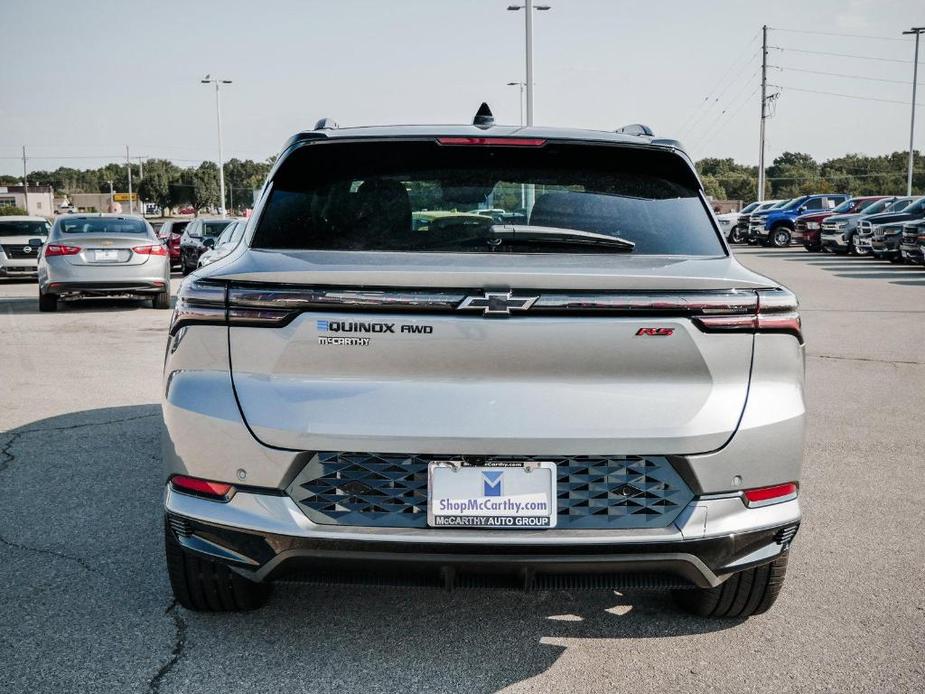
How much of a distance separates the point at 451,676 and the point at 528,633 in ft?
1.45

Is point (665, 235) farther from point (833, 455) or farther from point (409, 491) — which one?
point (833, 455)

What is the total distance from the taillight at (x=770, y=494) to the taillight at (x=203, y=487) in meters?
1.59

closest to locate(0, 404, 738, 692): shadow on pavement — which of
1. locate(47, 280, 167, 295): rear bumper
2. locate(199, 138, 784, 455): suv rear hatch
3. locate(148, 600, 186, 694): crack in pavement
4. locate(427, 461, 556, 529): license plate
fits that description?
locate(148, 600, 186, 694): crack in pavement

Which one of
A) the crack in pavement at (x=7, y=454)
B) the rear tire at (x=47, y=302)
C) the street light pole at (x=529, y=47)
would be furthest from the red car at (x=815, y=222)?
the crack in pavement at (x=7, y=454)

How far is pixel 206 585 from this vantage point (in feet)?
11.3

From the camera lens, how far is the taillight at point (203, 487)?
2.99 m

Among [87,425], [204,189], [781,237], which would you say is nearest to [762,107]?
[781,237]

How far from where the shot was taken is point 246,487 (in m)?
2.96

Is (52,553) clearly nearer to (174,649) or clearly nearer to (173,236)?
(174,649)

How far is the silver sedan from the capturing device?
14898 mm

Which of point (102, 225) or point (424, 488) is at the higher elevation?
point (102, 225)

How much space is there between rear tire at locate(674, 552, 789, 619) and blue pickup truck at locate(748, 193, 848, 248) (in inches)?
1423

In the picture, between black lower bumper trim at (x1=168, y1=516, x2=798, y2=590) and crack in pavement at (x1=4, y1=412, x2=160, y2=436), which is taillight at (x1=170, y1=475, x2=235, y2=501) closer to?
black lower bumper trim at (x1=168, y1=516, x2=798, y2=590)

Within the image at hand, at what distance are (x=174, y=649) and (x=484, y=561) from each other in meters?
1.23
